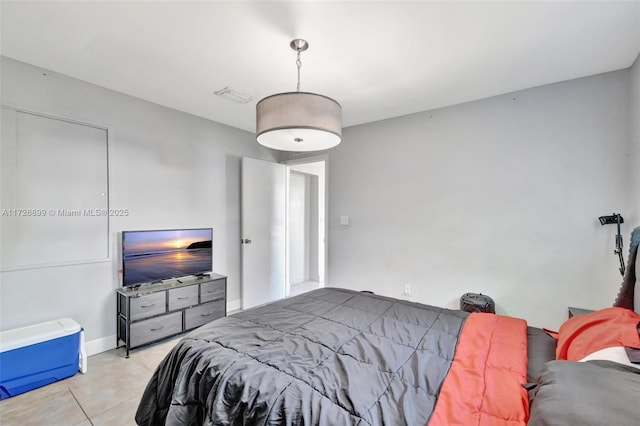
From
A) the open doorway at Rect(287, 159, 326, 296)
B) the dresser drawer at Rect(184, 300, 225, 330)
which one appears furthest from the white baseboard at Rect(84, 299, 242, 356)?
the open doorway at Rect(287, 159, 326, 296)

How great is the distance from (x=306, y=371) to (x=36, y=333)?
2.34 meters

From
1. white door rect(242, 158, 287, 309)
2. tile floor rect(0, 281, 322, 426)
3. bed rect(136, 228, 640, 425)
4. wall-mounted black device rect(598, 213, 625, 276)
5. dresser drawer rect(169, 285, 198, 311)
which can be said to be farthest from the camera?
white door rect(242, 158, 287, 309)

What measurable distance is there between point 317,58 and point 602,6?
1.77 metres

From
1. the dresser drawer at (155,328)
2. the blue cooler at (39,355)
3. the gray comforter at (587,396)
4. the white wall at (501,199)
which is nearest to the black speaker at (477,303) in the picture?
the white wall at (501,199)

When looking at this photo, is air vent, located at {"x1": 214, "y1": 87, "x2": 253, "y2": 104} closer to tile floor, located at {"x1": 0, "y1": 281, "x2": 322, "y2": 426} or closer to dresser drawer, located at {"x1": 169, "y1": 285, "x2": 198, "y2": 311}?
dresser drawer, located at {"x1": 169, "y1": 285, "x2": 198, "y2": 311}

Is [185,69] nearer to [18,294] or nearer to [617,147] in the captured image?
[18,294]

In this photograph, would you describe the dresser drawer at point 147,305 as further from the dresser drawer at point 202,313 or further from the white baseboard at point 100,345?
the white baseboard at point 100,345

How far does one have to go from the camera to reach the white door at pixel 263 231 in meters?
3.89

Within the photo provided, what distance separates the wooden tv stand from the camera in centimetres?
261

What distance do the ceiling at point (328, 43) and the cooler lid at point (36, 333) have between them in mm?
2154

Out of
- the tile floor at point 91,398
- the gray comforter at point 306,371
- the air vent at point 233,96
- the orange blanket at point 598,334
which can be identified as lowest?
the tile floor at point 91,398

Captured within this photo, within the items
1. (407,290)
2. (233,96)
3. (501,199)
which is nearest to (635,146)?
(501,199)

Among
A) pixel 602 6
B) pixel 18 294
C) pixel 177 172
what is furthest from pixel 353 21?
pixel 18 294

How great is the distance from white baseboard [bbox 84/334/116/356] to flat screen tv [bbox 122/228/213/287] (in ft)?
1.77
